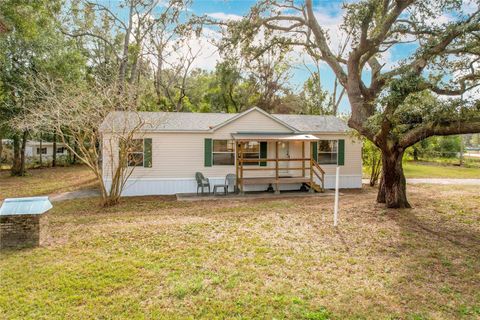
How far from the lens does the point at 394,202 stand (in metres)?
10.1

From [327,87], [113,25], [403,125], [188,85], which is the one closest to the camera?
[403,125]

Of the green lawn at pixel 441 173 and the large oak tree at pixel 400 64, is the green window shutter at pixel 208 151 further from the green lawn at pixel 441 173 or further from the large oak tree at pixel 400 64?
the green lawn at pixel 441 173

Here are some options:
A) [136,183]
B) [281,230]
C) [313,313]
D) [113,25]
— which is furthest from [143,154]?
[113,25]

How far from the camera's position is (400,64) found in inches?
401

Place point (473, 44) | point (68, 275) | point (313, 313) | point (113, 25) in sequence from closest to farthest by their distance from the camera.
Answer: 1. point (313, 313)
2. point (68, 275)
3. point (473, 44)
4. point (113, 25)

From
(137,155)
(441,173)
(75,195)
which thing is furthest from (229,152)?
(441,173)

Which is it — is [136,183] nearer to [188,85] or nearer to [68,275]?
[68,275]

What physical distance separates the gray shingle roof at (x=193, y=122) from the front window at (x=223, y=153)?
939 millimetres

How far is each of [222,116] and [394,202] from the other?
9.42 m

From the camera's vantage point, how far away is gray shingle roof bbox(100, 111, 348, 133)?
1315cm

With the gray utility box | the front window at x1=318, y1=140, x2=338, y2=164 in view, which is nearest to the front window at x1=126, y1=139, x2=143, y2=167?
the gray utility box

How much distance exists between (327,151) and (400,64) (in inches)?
259

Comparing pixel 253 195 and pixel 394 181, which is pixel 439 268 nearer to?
pixel 394 181

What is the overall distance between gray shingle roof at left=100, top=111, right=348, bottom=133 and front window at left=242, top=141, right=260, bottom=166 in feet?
5.48
